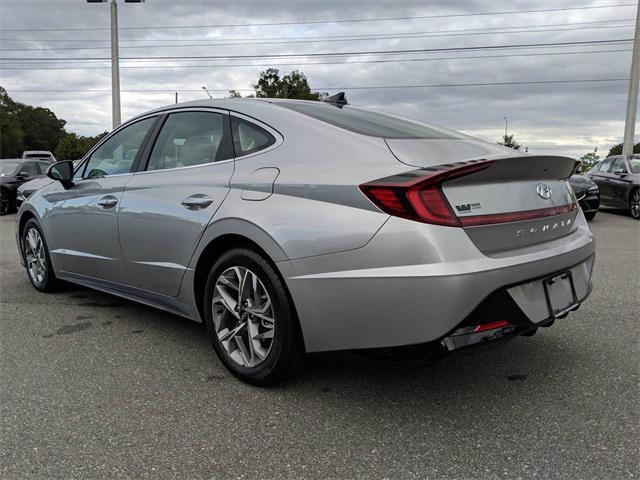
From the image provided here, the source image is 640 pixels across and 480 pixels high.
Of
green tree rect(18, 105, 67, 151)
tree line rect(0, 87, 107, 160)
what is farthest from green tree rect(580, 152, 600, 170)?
green tree rect(18, 105, 67, 151)

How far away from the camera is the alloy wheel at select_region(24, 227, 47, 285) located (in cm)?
508

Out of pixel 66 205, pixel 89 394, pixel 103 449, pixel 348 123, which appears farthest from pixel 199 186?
pixel 66 205

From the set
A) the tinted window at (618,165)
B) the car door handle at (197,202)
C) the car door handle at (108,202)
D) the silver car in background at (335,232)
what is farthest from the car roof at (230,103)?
the tinted window at (618,165)

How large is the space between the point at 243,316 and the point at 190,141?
1250 millimetres

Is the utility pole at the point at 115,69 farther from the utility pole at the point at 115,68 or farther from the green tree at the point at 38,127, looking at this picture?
the green tree at the point at 38,127

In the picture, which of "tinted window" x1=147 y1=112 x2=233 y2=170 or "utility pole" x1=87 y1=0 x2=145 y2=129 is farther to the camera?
"utility pole" x1=87 y1=0 x2=145 y2=129

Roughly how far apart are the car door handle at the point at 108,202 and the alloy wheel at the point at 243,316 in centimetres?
122

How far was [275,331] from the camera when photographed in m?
2.85

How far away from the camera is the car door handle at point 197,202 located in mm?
3186

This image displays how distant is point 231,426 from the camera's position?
263 centimetres

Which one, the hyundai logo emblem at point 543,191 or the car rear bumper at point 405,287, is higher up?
the hyundai logo emblem at point 543,191

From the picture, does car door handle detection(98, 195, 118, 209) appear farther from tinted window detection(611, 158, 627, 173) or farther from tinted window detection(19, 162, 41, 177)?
tinted window detection(19, 162, 41, 177)

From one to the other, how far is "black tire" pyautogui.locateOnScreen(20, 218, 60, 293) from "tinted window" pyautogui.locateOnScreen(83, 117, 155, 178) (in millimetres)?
916

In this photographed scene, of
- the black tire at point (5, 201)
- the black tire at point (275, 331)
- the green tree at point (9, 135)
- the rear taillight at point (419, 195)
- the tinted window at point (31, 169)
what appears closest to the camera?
the rear taillight at point (419, 195)
